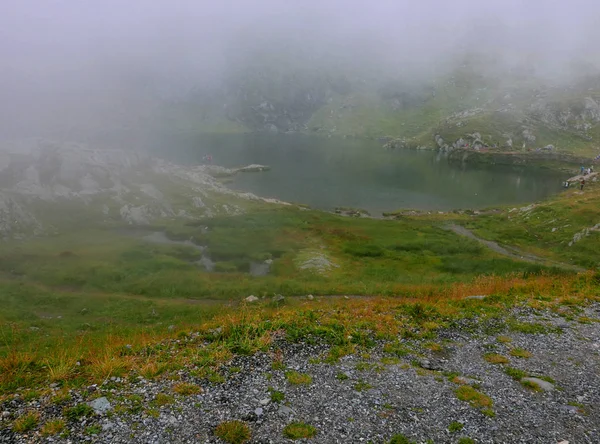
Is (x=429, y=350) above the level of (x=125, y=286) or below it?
above

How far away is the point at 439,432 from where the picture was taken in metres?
15.6

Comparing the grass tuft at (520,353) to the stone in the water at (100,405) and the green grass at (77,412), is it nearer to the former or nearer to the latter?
the stone in the water at (100,405)

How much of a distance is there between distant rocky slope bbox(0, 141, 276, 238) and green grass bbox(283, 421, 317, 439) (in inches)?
→ 3215

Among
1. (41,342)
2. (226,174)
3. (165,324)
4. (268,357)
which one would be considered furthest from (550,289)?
(226,174)

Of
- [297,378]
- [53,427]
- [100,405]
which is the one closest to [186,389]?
[100,405]

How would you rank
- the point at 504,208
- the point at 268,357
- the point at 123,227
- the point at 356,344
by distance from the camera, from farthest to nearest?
1. the point at 504,208
2. the point at 123,227
3. the point at 356,344
4. the point at 268,357

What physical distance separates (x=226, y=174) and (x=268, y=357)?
16711 cm

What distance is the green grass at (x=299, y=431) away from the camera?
14.9 metres

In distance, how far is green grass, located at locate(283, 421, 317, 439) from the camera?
14922mm

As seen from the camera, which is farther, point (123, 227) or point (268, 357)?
point (123, 227)

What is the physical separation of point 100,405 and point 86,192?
102 metres

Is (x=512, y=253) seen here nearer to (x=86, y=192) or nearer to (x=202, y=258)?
(x=202, y=258)

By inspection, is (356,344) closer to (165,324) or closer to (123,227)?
(165,324)

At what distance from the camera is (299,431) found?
15.1 meters
